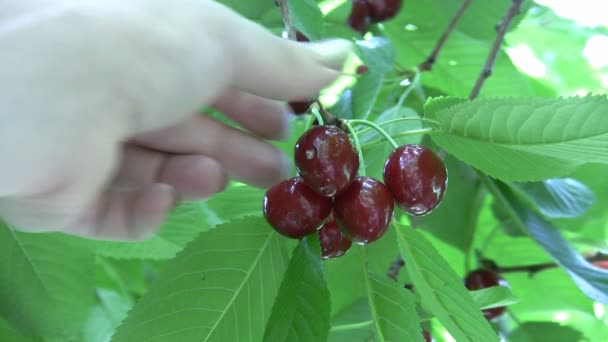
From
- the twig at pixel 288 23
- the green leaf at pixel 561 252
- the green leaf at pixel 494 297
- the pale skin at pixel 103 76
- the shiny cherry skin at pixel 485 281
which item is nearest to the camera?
the pale skin at pixel 103 76

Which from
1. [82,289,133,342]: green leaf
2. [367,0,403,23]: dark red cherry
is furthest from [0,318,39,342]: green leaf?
[367,0,403,23]: dark red cherry

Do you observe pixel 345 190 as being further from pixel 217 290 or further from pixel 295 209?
pixel 217 290

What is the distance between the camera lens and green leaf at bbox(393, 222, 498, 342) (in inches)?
32.2

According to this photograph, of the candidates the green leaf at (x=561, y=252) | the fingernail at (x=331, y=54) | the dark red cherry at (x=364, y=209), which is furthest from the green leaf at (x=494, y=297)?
the fingernail at (x=331, y=54)

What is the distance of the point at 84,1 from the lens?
650 mm

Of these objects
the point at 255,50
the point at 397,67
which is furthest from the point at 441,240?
the point at 255,50

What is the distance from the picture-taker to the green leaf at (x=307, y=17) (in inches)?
42.4

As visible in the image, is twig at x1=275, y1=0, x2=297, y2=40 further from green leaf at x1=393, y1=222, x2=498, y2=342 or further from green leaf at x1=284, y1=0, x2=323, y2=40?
green leaf at x1=393, y1=222, x2=498, y2=342

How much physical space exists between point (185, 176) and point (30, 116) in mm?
337

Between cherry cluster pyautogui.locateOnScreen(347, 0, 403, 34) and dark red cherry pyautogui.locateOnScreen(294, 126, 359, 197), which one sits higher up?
cherry cluster pyautogui.locateOnScreen(347, 0, 403, 34)

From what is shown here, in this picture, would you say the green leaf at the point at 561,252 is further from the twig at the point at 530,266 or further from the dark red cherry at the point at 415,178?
the dark red cherry at the point at 415,178

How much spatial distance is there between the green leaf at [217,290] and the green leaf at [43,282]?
0.37 metres

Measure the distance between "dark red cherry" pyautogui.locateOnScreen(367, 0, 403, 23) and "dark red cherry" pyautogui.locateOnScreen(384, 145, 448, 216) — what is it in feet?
2.39

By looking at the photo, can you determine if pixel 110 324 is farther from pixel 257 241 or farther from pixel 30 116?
pixel 30 116
